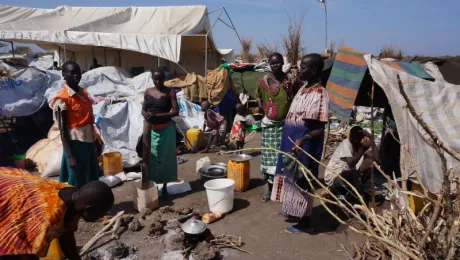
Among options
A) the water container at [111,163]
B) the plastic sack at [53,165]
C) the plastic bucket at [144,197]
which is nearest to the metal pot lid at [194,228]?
the plastic bucket at [144,197]

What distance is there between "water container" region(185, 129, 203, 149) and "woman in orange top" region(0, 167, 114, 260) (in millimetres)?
5428

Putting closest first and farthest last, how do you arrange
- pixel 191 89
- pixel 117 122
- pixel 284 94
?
pixel 284 94 → pixel 117 122 → pixel 191 89

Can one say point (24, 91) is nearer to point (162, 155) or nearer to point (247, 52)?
point (162, 155)

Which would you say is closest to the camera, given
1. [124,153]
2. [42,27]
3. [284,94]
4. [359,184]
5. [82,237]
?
[82,237]

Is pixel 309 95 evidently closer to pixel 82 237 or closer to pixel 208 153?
pixel 82 237

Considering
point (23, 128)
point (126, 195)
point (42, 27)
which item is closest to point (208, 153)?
point (126, 195)

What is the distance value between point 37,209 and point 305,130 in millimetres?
2422

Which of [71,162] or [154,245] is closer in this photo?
[154,245]

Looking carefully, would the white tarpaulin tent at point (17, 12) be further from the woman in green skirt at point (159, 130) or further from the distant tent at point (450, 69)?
the distant tent at point (450, 69)

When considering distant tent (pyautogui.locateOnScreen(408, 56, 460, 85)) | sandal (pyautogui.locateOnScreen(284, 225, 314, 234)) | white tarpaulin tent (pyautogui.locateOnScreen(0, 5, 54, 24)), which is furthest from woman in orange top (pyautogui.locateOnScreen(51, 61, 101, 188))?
white tarpaulin tent (pyautogui.locateOnScreen(0, 5, 54, 24))

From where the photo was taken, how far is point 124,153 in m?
6.62

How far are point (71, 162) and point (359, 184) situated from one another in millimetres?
3516

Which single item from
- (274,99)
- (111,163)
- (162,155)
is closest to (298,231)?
(274,99)

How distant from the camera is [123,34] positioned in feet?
33.1
